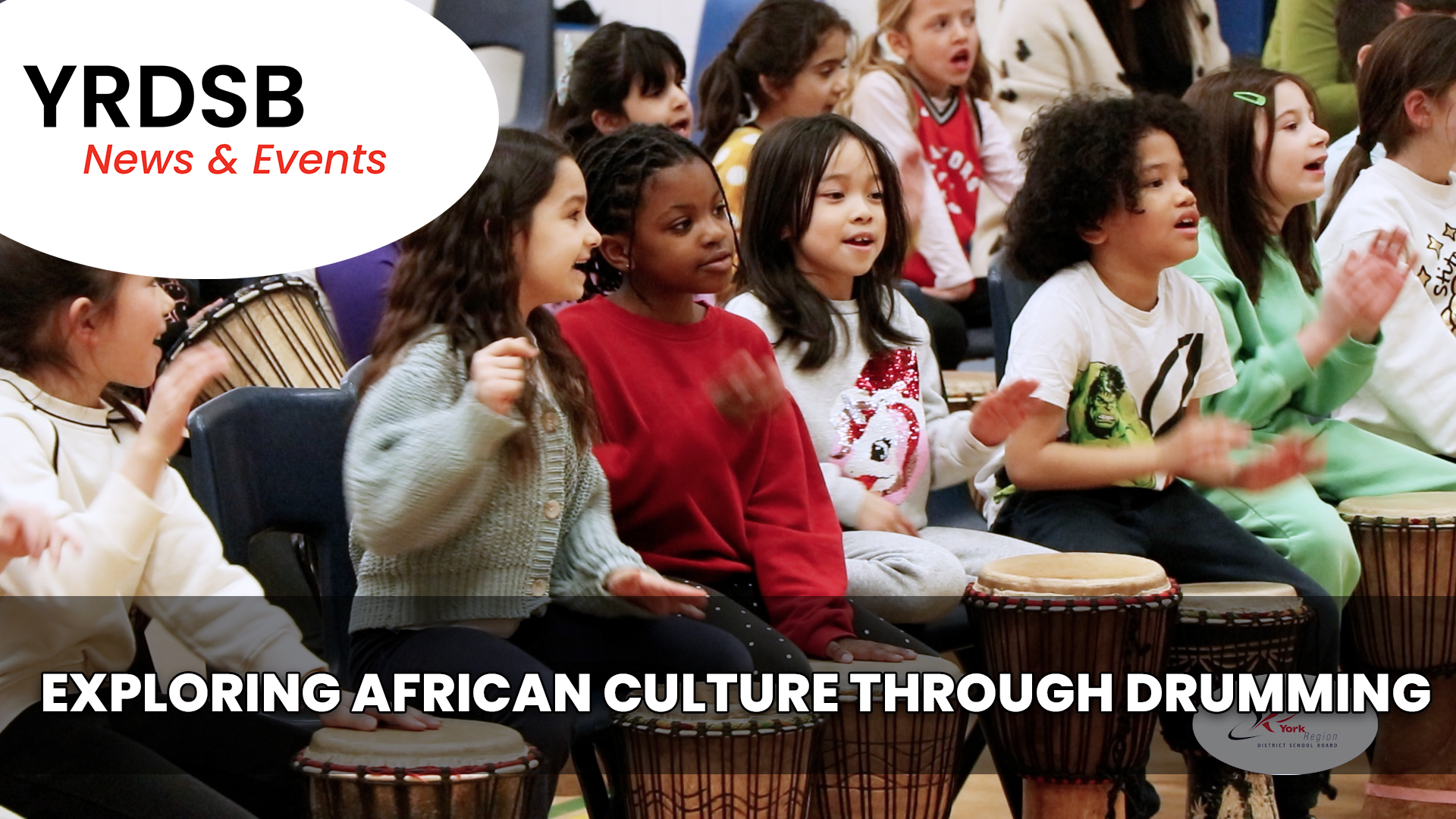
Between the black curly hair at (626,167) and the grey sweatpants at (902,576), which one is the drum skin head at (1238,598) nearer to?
the grey sweatpants at (902,576)

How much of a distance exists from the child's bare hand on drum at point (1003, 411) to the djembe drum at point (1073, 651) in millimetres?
192

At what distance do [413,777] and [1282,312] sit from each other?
200 centimetres

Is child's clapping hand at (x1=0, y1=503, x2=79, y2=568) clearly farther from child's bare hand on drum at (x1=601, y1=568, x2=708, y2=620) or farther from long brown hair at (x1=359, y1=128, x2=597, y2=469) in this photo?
child's bare hand on drum at (x1=601, y1=568, x2=708, y2=620)

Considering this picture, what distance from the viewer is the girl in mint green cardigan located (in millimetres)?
3117

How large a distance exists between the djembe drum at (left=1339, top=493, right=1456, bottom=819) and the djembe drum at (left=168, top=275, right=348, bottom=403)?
1.79 meters

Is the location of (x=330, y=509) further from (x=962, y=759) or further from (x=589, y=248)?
(x=962, y=759)

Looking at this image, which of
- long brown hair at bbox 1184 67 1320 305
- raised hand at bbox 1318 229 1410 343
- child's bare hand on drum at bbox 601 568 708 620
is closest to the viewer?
child's bare hand on drum at bbox 601 568 708 620

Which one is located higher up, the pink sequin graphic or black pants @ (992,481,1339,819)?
the pink sequin graphic

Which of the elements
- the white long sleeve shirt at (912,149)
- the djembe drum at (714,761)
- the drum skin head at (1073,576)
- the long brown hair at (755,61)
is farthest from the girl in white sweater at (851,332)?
the white long sleeve shirt at (912,149)

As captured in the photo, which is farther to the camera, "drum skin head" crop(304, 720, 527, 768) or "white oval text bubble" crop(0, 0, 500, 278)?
"white oval text bubble" crop(0, 0, 500, 278)

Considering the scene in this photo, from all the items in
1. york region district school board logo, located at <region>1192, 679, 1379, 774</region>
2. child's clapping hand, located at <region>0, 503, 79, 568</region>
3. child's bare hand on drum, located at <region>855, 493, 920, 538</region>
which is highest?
child's clapping hand, located at <region>0, 503, 79, 568</region>

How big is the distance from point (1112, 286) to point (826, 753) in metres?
1.01

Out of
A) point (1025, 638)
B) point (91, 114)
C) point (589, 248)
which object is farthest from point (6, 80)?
point (1025, 638)

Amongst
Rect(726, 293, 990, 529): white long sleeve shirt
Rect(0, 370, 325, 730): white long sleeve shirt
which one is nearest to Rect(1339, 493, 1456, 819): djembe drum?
Rect(726, 293, 990, 529): white long sleeve shirt
